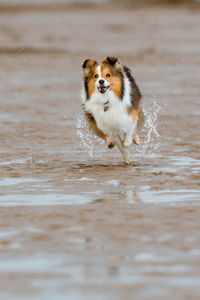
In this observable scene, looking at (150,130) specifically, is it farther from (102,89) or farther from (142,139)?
(102,89)

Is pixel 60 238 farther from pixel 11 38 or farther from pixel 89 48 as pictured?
pixel 11 38

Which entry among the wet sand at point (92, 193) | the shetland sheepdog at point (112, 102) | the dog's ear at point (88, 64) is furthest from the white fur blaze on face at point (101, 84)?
the wet sand at point (92, 193)

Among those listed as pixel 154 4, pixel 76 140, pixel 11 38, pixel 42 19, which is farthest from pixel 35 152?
pixel 154 4

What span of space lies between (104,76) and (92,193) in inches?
66.1

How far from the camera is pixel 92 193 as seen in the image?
337 inches

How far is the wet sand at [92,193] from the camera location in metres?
5.54

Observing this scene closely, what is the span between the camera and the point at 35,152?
1129cm

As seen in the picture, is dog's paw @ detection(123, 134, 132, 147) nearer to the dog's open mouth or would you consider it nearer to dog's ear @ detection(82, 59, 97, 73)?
the dog's open mouth

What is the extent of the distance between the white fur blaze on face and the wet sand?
897 mm

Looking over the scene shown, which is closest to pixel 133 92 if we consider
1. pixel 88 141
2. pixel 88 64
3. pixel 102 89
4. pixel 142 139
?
pixel 102 89

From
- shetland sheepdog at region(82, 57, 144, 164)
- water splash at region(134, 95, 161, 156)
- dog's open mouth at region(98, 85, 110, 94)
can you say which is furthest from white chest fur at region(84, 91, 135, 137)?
water splash at region(134, 95, 161, 156)

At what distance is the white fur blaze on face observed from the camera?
31.6ft

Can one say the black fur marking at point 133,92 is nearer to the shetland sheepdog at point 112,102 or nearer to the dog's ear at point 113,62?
the shetland sheepdog at point 112,102

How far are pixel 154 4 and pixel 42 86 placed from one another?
23.1 m
